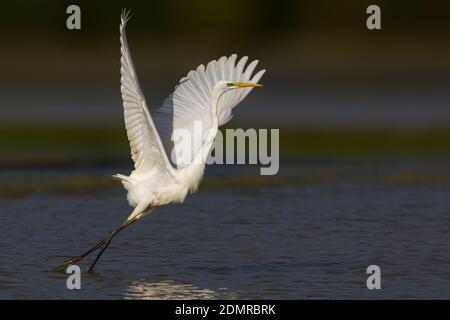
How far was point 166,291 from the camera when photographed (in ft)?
42.9

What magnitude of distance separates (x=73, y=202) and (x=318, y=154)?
6.43m

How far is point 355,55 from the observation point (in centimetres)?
3712

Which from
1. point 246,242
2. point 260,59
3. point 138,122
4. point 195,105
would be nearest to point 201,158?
point 138,122

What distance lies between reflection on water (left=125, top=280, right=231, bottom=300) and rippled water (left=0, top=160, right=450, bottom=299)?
1 cm

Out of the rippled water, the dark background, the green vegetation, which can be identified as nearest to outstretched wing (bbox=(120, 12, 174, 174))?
the rippled water

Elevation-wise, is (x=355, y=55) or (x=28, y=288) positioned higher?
(x=355, y=55)

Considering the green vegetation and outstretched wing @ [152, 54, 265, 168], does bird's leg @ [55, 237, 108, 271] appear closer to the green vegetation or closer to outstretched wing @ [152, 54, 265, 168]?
outstretched wing @ [152, 54, 265, 168]

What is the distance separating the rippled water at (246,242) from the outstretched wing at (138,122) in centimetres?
105

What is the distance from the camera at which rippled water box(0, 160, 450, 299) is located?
13.3m

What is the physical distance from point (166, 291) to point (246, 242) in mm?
2616

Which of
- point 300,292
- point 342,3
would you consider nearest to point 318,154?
point 300,292

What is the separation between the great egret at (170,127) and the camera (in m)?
13.3

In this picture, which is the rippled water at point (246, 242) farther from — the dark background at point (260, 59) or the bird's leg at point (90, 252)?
the dark background at point (260, 59)
